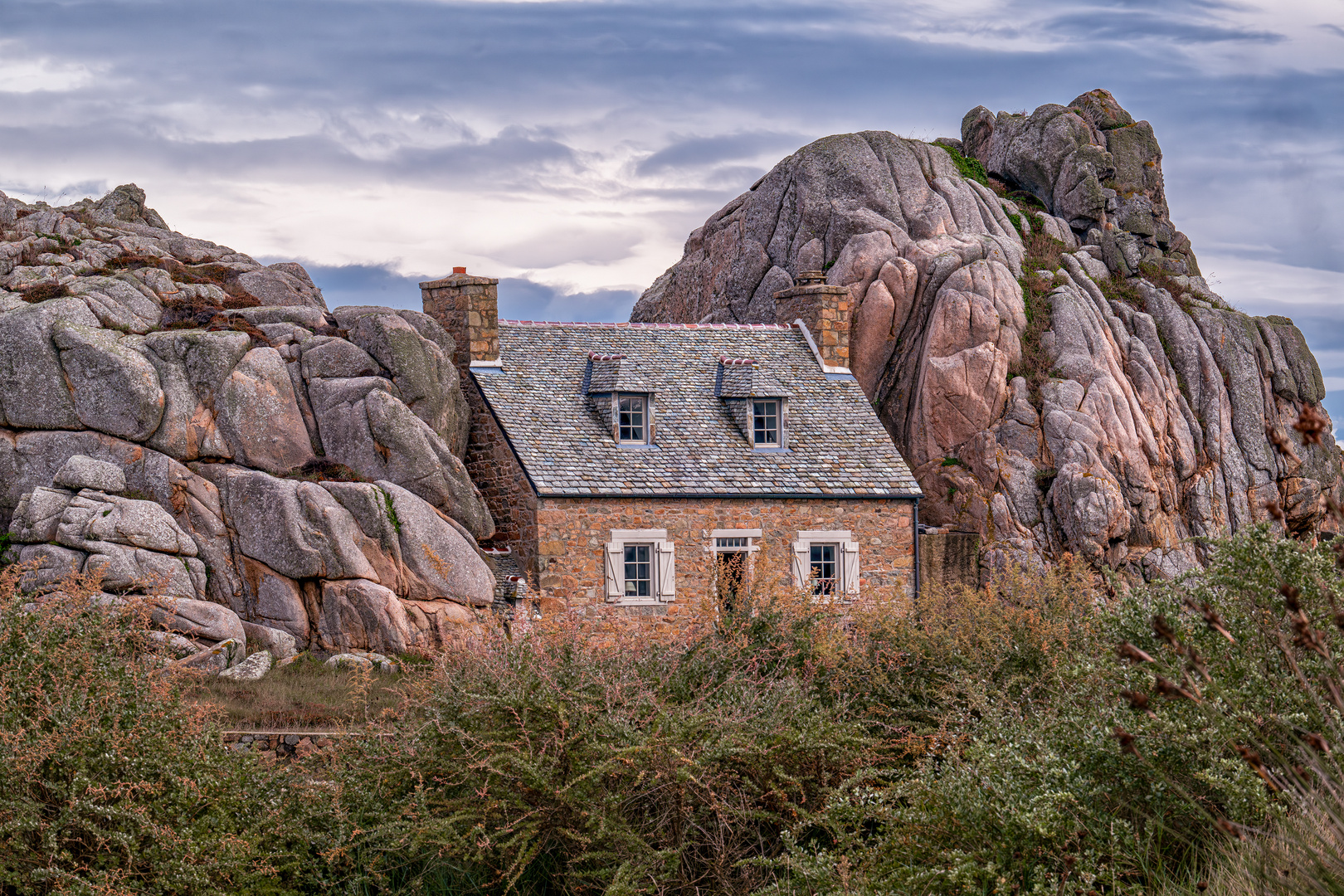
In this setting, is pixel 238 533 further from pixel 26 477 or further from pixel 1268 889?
pixel 1268 889

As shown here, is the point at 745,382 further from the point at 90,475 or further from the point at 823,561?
the point at 90,475

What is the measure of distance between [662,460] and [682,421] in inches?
59.7

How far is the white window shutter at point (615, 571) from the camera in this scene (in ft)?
76.4

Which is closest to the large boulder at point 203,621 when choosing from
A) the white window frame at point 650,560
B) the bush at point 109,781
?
the bush at point 109,781

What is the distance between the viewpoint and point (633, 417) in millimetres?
25156

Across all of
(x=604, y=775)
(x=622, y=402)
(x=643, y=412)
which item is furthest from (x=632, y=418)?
→ (x=604, y=775)

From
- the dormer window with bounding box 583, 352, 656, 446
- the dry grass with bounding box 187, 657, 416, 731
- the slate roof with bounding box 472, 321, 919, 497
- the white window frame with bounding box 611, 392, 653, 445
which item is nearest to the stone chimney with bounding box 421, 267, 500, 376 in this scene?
the slate roof with bounding box 472, 321, 919, 497

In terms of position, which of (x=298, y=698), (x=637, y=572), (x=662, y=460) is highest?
(x=662, y=460)

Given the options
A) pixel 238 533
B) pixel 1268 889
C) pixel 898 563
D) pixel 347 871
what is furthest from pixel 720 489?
pixel 1268 889

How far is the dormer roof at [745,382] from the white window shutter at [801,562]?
343 cm

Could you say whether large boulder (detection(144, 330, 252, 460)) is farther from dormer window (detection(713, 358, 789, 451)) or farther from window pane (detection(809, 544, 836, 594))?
window pane (detection(809, 544, 836, 594))

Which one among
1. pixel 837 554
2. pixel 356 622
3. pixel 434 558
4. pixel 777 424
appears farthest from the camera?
pixel 777 424

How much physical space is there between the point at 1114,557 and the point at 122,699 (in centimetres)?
2374

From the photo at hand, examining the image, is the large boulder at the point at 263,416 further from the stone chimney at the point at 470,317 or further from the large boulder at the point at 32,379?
the stone chimney at the point at 470,317
